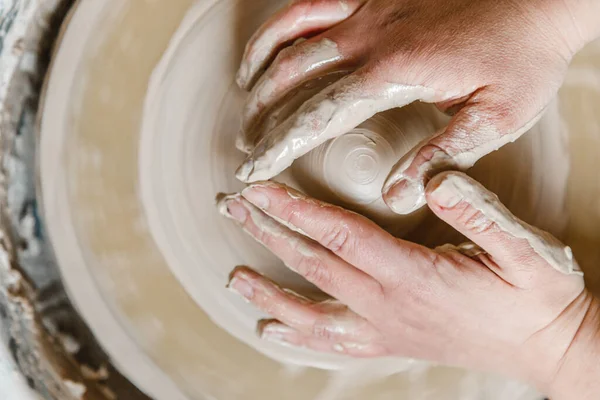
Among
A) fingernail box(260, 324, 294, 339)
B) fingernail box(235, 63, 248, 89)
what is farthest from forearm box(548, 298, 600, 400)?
fingernail box(235, 63, 248, 89)

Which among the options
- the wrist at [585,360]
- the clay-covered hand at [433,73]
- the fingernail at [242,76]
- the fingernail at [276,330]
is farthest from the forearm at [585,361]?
the fingernail at [242,76]

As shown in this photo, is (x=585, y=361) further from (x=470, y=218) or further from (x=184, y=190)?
(x=184, y=190)

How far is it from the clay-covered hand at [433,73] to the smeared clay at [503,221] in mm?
38

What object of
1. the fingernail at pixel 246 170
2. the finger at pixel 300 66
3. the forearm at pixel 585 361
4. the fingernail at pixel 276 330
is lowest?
the forearm at pixel 585 361

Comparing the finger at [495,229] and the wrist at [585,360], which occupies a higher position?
the finger at [495,229]

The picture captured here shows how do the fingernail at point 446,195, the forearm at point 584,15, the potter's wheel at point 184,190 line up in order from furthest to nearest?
A: 1. the potter's wheel at point 184,190
2. the forearm at point 584,15
3. the fingernail at point 446,195

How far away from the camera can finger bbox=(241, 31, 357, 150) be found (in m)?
0.95

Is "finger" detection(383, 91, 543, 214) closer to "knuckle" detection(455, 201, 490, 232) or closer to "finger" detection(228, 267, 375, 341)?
"knuckle" detection(455, 201, 490, 232)

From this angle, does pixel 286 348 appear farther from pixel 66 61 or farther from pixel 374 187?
pixel 66 61

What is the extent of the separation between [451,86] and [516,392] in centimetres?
84

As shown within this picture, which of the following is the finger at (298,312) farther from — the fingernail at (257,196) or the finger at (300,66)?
the finger at (300,66)

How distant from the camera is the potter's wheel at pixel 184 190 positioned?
1151 millimetres

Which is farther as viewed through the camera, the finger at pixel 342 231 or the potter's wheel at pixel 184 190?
the potter's wheel at pixel 184 190

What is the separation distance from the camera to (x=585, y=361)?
1065 millimetres
